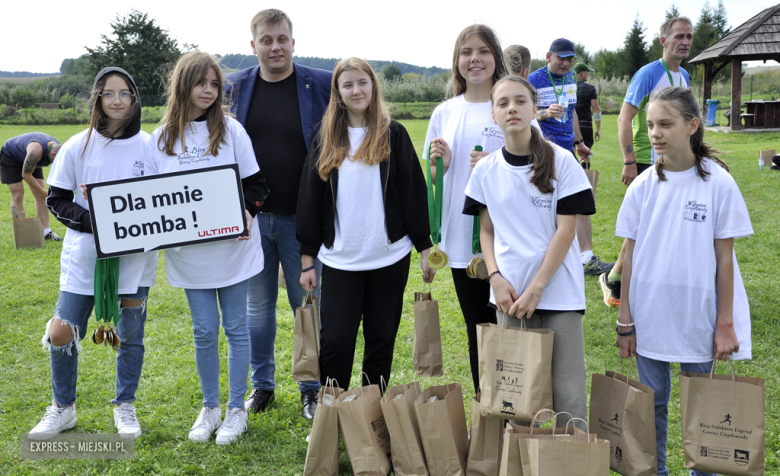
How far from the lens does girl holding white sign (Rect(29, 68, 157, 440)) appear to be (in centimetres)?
313

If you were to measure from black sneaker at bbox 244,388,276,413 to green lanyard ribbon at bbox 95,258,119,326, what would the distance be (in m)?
0.97

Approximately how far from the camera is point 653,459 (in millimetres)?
2406

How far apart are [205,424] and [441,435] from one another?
143cm

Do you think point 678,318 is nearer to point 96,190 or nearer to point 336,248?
point 336,248

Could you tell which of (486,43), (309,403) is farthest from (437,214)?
(309,403)

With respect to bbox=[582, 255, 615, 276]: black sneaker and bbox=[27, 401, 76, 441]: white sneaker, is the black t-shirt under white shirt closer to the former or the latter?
bbox=[27, 401, 76, 441]: white sneaker

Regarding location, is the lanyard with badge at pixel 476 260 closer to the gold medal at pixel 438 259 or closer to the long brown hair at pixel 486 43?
the gold medal at pixel 438 259

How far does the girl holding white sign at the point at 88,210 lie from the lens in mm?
3131

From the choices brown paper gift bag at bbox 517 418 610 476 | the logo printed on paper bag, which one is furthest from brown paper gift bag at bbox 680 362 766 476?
the logo printed on paper bag

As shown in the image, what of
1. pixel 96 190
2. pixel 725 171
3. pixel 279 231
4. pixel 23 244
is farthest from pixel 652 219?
pixel 23 244

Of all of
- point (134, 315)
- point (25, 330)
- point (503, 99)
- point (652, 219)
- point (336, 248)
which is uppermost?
point (503, 99)

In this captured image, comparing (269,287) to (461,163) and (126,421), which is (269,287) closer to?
(126,421)

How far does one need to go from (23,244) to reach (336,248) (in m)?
7.20

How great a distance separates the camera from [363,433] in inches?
108
